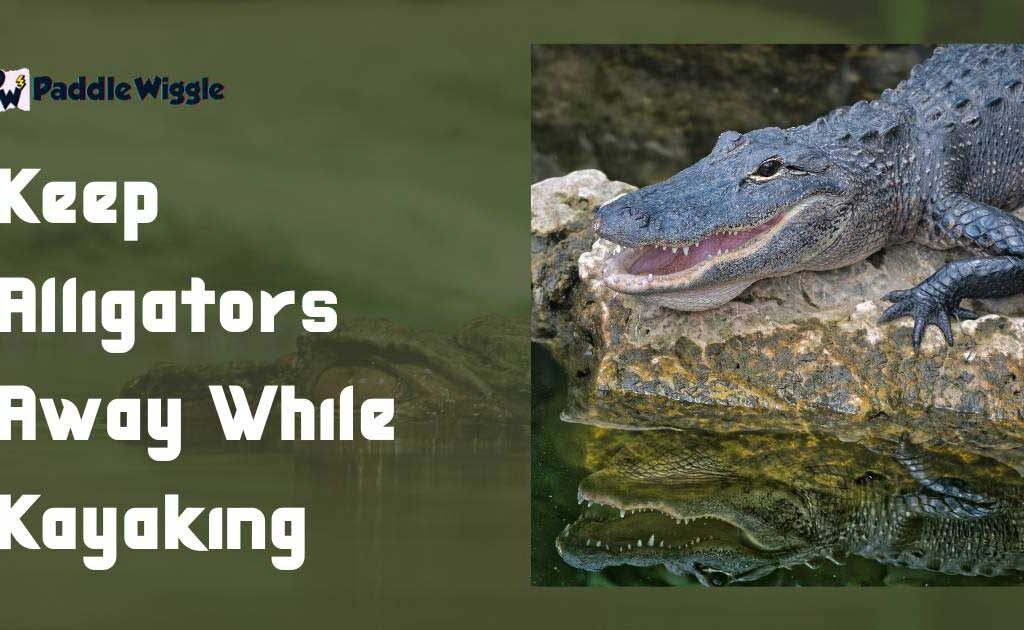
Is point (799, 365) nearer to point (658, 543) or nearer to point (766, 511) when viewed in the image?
point (766, 511)

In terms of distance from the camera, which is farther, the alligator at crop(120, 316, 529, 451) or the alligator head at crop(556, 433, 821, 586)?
the alligator at crop(120, 316, 529, 451)

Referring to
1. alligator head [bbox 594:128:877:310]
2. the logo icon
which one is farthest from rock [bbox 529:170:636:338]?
the logo icon

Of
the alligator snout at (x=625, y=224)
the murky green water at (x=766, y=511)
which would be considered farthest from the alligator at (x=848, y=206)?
the murky green water at (x=766, y=511)

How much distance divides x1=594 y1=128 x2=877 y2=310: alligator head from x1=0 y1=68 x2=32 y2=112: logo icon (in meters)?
2.35

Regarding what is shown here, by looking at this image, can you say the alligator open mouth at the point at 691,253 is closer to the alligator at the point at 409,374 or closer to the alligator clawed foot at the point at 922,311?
the alligator clawed foot at the point at 922,311

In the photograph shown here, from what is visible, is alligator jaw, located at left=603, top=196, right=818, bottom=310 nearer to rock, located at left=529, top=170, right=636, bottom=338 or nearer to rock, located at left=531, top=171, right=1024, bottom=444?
rock, located at left=531, top=171, right=1024, bottom=444

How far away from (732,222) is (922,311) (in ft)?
2.75

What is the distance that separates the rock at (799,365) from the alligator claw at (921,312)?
0.04m

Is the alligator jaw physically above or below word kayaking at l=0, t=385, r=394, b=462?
above

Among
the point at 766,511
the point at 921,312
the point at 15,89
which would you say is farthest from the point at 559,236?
the point at 15,89

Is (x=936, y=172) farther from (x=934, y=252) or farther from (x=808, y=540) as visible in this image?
(x=808, y=540)

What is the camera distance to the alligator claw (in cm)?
422

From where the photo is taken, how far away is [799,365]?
4.21 metres

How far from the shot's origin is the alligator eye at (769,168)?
14.2 ft
